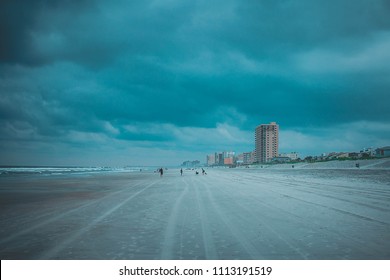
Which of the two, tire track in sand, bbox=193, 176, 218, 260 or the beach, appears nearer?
tire track in sand, bbox=193, 176, 218, 260

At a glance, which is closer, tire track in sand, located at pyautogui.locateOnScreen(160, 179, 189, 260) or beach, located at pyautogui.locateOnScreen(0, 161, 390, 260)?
tire track in sand, located at pyautogui.locateOnScreen(160, 179, 189, 260)

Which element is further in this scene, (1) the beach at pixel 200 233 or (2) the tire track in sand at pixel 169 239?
(1) the beach at pixel 200 233

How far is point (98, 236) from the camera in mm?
7785

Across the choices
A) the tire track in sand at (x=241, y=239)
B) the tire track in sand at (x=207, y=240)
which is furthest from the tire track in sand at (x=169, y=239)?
the tire track in sand at (x=241, y=239)

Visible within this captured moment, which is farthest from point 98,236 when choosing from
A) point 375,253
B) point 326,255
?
point 375,253

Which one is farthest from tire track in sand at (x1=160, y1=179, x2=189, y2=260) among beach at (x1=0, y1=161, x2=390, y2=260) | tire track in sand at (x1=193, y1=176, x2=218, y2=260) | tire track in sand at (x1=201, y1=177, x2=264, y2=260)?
tire track in sand at (x1=201, y1=177, x2=264, y2=260)

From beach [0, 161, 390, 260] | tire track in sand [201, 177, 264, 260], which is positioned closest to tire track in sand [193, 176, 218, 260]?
beach [0, 161, 390, 260]

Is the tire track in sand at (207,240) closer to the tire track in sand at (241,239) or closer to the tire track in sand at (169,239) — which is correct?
the tire track in sand at (241,239)

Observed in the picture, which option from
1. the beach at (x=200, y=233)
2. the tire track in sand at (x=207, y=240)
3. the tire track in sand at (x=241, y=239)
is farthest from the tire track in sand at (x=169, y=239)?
the tire track in sand at (x=241, y=239)

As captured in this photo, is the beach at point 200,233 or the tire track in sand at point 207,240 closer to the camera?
the tire track in sand at point 207,240

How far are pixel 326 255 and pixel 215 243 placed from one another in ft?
8.58

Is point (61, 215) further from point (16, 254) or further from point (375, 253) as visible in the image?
point (375, 253)

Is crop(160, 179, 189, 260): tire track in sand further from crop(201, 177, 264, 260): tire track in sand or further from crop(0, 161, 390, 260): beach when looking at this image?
crop(201, 177, 264, 260): tire track in sand

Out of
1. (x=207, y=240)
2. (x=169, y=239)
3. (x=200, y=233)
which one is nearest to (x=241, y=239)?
(x=207, y=240)
